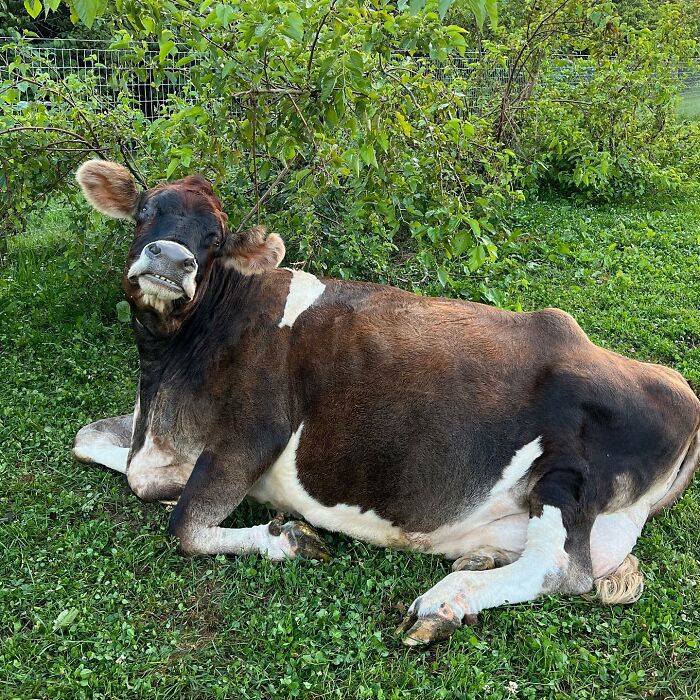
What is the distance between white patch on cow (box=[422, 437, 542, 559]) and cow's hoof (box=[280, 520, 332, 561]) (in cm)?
50

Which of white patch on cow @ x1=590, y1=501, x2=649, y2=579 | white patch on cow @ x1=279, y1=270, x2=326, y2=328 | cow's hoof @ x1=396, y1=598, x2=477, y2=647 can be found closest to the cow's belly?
white patch on cow @ x1=590, y1=501, x2=649, y2=579

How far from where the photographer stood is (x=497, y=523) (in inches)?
168

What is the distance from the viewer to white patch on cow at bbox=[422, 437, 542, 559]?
165 inches

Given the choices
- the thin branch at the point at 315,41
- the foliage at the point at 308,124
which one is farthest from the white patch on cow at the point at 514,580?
the thin branch at the point at 315,41

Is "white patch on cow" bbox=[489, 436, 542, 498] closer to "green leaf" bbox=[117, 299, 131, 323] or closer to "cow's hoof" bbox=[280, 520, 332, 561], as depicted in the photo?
"cow's hoof" bbox=[280, 520, 332, 561]

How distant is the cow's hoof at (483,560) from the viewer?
4.10m

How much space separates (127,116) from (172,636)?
185 inches

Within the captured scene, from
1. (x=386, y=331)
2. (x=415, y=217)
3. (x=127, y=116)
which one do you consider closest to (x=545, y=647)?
(x=386, y=331)

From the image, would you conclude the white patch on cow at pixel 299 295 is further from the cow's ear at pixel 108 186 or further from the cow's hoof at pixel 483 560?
the cow's hoof at pixel 483 560

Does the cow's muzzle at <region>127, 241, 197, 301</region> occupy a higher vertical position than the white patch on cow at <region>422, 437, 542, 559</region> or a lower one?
higher

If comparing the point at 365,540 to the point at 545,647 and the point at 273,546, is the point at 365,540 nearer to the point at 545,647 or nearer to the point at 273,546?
the point at 273,546

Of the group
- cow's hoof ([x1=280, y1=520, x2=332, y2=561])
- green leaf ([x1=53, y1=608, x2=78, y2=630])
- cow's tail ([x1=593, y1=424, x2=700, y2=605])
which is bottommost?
green leaf ([x1=53, y1=608, x2=78, y2=630])

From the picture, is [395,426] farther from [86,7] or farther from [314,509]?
[86,7]

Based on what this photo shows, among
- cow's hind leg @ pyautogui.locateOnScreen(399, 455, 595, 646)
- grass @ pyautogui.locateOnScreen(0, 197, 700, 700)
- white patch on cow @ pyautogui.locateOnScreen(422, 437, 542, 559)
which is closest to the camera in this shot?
grass @ pyautogui.locateOnScreen(0, 197, 700, 700)
